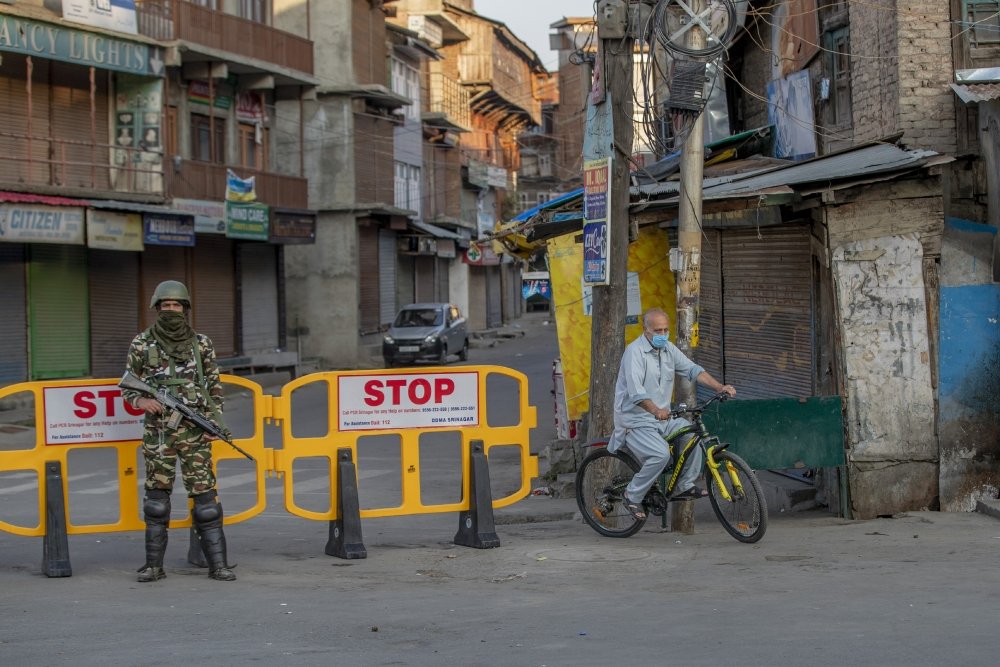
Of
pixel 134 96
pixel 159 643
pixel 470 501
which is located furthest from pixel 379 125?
pixel 159 643

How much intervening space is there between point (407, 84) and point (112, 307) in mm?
22838

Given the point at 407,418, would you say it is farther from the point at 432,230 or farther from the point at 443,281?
the point at 443,281

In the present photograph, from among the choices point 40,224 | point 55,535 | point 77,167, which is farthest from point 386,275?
point 55,535

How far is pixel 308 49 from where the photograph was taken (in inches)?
1406

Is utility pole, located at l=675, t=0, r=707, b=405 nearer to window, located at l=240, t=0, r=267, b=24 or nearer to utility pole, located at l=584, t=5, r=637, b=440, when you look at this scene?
utility pole, located at l=584, t=5, r=637, b=440

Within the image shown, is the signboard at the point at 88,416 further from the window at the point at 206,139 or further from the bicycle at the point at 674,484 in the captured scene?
the window at the point at 206,139

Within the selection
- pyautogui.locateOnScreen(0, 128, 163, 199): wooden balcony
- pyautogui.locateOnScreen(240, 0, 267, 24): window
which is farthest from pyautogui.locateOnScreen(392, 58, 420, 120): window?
pyautogui.locateOnScreen(0, 128, 163, 199): wooden balcony

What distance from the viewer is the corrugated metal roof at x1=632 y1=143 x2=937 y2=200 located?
9831 mm

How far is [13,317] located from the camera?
25422 mm

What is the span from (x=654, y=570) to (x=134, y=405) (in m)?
3.66

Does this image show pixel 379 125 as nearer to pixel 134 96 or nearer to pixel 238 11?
pixel 238 11

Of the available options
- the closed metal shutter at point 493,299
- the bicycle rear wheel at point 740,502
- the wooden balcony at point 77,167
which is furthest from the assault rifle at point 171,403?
the closed metal shutter at point 493,299

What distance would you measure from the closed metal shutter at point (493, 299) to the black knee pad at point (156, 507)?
51.8m

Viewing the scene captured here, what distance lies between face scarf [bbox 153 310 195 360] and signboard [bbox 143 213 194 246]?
19.8m
